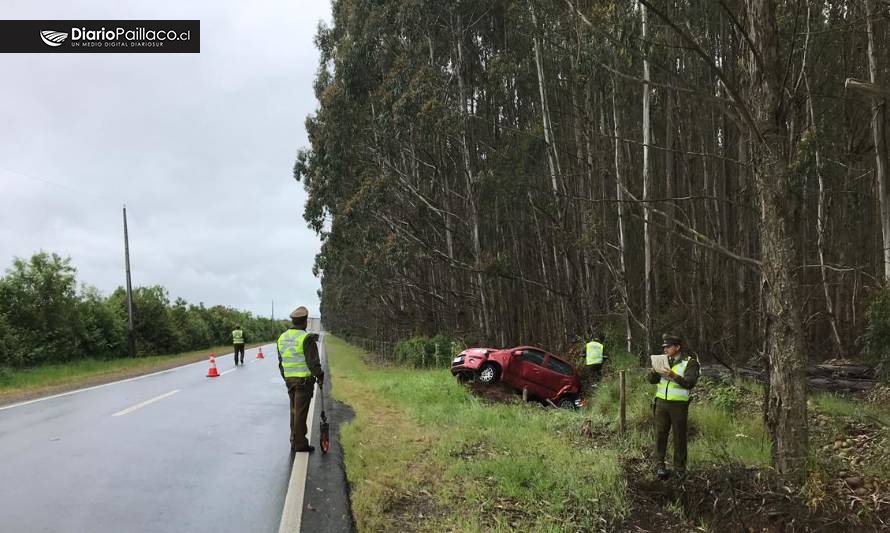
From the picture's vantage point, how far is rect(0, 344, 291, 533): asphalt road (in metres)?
4.87

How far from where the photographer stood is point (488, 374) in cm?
1398

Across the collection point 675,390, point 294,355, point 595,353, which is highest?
point 294,355

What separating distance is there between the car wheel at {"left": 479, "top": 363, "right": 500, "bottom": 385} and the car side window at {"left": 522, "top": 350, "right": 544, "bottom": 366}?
0.77m

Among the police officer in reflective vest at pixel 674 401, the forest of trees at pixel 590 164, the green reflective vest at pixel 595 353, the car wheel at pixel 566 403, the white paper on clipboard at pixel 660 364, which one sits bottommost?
the car wheel at pixel 566 403

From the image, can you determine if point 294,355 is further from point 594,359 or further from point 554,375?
point 594,359

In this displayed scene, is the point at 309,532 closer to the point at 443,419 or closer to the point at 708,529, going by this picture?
the point at 708,529

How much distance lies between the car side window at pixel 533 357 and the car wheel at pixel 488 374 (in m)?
0.77

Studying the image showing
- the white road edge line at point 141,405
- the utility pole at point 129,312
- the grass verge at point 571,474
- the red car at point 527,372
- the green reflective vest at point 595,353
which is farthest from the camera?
the utility pole at point 129,312

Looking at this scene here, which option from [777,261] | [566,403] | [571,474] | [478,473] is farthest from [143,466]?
[566,403]

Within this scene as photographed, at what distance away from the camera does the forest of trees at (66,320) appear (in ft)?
69.1

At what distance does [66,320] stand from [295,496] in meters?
23.4

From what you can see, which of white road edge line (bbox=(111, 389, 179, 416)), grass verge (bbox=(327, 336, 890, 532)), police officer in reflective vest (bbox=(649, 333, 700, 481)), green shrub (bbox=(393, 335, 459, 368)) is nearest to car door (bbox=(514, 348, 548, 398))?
grass verge (bbox=(327, 336, 890, 532))

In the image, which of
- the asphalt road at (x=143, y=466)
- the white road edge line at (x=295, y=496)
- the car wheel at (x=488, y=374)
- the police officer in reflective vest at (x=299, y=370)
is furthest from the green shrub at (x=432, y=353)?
the white road edge line at (x=295, y=496)

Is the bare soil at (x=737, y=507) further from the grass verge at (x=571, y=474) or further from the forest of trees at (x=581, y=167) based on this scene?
the forest of trees at (x=581, y=167)
